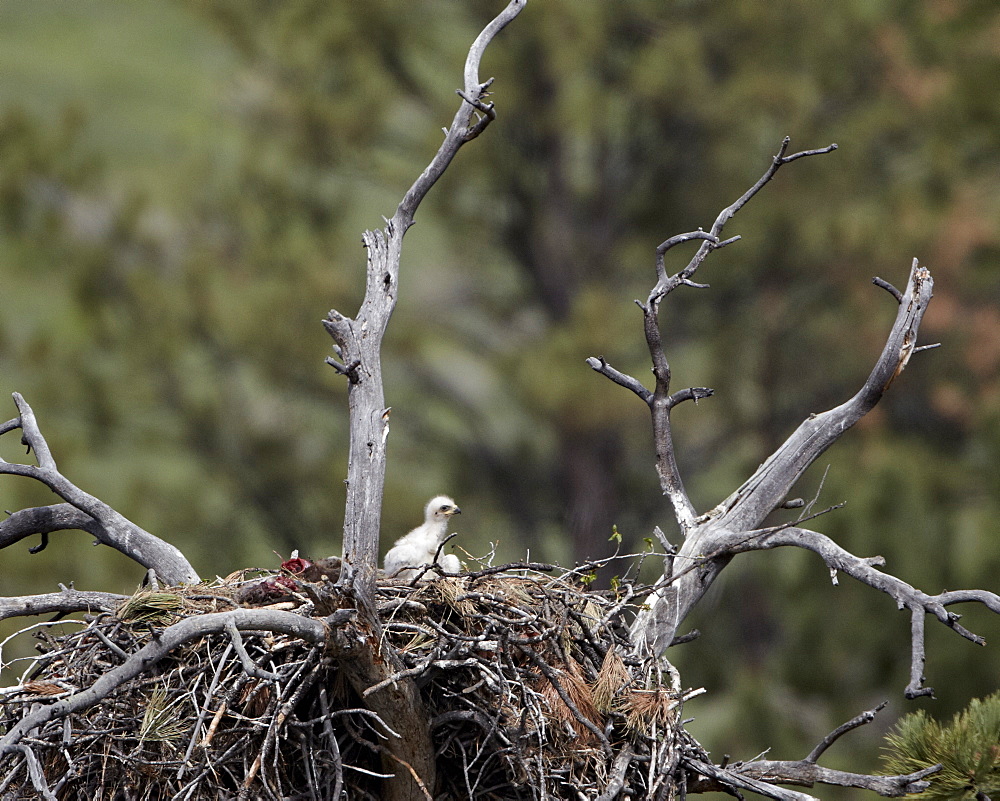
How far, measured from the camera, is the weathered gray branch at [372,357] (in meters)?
3.57

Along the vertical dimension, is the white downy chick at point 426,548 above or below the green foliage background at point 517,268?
below

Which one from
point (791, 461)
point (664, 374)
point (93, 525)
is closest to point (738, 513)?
point (791, 461)

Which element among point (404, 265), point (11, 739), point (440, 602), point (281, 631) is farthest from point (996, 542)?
point (404, 265)

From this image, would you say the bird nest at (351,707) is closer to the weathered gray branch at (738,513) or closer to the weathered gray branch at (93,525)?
the weathered gray branch at (738,513)

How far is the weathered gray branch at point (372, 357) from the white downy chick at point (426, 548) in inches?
30.2

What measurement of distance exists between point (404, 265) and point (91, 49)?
23542 millimetres

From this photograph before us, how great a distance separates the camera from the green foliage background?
12.2 m

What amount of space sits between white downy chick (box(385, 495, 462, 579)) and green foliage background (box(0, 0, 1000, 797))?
554 centimetres

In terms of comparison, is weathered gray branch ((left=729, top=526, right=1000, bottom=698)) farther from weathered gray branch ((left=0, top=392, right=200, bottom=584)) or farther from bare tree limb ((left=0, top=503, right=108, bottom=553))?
bare tree limb ((left=0, top=503, right=108, bottom=553))

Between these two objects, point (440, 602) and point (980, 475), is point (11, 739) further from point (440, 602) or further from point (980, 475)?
point (980, 475)

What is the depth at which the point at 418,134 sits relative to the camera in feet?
45.4

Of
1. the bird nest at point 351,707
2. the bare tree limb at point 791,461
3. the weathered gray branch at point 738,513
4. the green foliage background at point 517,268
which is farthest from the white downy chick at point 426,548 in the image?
the green foliage background at point 517,268

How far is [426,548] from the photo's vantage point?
5.17 m

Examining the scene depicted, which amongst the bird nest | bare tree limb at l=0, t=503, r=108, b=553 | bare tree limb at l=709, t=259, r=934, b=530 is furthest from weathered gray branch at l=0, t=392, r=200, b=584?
bare tree limb at l=709, t=259, r=934, b=530
